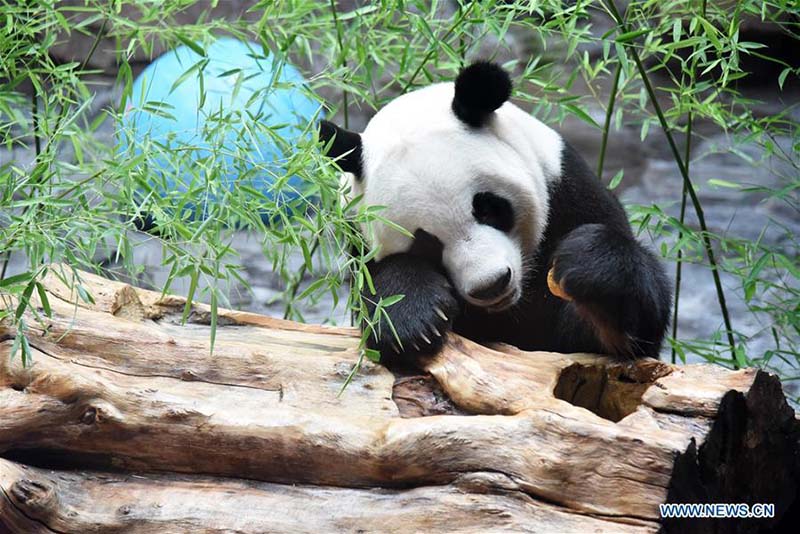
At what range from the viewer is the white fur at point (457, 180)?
7.66 feet

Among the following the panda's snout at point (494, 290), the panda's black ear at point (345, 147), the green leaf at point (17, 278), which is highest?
the panda's black ear at point (345, 147)

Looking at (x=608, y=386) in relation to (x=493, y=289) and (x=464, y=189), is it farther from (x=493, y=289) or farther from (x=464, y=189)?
(x=464, y=189)

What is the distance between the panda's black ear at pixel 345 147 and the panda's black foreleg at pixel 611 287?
0.59 m

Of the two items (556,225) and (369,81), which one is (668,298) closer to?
(556,225)

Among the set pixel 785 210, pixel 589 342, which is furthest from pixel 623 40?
pixel 785 210

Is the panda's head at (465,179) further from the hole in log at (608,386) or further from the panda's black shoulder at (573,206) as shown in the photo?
the hole in log at (608,386)

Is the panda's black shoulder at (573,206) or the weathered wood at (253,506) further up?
the panda's black shoulder at (573,206)

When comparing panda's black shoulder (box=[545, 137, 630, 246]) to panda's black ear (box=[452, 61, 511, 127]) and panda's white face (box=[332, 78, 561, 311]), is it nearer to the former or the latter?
panda's white face (box=[332, 78, 561, 311])

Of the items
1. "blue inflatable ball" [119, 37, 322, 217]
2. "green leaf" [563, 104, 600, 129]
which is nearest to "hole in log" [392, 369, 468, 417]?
"blue inflatable ball" [119, 37, 322, 217]

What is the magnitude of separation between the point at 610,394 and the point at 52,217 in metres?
1.29

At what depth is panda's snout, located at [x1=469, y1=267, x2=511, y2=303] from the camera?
225cm

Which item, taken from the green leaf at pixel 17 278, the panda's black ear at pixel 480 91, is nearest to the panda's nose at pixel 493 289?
the panda's black ear at pixel 480 91

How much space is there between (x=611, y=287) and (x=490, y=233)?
34 cm

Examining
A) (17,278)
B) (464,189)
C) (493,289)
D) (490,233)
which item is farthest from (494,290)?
(17,278)
